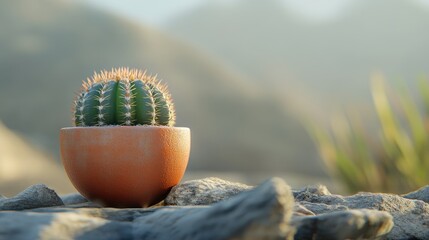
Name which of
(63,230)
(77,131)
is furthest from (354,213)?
(77,131)

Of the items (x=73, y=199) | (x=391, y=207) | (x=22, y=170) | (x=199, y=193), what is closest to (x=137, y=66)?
(x=22, y=170)

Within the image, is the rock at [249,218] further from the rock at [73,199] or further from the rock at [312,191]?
the rock at [73,199]

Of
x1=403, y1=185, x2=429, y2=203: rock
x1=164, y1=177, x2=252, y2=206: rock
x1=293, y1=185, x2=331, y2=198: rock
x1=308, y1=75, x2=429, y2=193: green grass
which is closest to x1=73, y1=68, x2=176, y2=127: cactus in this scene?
x1=164, y1=177, x2=252, y2=206: rock

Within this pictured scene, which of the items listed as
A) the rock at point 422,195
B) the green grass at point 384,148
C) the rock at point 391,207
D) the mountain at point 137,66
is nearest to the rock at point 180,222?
the rock at point 391,207

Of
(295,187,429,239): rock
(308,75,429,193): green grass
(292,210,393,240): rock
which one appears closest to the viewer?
(292,210,393,240): rock

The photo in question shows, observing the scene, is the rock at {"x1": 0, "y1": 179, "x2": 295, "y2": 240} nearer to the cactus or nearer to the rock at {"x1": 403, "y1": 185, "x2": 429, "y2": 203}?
the cactus

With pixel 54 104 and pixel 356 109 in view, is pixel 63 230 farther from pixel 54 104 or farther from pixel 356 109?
pixel 54 104

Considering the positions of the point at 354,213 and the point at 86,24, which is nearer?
the point at 354,213
